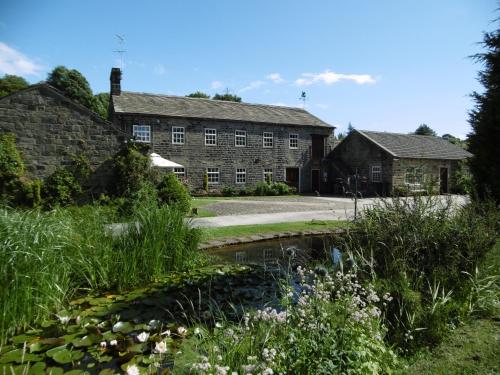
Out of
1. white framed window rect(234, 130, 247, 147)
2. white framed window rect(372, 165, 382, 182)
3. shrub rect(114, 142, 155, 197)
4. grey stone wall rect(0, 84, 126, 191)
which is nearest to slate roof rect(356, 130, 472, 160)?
white framed window rect(372, 165, 382, 182)

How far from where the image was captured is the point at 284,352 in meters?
2.47

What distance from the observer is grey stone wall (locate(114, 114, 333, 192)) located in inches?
872

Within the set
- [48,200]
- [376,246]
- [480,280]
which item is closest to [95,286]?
[376,246]

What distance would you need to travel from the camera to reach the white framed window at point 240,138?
983 inches

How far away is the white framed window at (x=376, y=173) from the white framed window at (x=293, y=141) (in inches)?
245

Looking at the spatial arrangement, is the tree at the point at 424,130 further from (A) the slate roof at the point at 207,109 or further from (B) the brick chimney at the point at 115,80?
(B) the brick chimney at the point at 115,80

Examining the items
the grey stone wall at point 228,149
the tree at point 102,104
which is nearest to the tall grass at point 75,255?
the grey stone wall at point 228,149

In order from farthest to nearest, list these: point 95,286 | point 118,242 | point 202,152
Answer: point 202,152
point 118,242
point 95,286

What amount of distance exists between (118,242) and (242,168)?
20.2 metres

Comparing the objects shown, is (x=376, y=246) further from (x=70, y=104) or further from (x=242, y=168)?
(x=242, y=168)

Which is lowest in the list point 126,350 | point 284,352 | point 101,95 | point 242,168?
point 126,350

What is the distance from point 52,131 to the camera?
1163 cm

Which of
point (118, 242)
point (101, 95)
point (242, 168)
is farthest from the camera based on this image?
point (101, 95)

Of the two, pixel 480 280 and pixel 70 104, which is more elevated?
pixel 70 104
